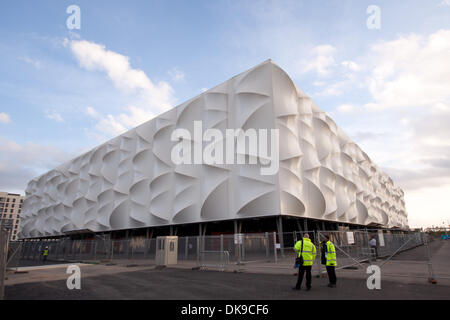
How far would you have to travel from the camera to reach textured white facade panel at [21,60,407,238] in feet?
94.7

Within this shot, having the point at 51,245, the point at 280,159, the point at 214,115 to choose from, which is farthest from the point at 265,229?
the point at 51,245

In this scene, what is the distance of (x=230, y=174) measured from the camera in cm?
3003

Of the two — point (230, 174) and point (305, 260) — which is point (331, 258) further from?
point (230, 174)

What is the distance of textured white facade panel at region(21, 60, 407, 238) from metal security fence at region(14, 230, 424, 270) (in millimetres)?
6080

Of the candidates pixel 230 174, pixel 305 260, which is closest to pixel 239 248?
pixel 305 260

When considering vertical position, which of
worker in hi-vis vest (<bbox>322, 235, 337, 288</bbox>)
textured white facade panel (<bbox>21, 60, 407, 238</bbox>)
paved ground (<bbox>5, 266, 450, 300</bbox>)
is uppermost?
textured white facade panel (<bbox>21, 60, 407, 238</bbox>)

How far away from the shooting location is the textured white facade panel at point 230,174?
28.9 m

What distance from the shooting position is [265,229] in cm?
3488

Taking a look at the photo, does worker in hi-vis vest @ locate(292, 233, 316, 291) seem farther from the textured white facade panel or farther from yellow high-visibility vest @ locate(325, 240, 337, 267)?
the textured white facade panel

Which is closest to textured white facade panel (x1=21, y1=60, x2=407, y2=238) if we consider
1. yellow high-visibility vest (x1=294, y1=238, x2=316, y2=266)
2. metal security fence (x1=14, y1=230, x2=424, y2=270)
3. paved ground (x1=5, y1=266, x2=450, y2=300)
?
metal security fence (x1=14, y1=230, x2=424, y2=270)

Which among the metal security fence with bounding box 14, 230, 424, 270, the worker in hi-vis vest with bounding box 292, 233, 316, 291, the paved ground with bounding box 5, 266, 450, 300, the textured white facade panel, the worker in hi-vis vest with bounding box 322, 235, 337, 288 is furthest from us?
the textured white facade panel

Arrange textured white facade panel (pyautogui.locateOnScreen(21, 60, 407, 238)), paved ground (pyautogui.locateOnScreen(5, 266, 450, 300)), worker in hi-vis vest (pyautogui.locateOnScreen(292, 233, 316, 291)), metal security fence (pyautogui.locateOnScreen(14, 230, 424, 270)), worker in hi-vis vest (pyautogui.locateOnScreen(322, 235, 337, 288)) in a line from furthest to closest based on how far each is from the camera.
A: textured white facade panel (pyautogui.locateOnScreen(21, 60, 407, 238)) < metal security fence (pyautogui.locateOnScreen(14, 230, 424, 270)) < worker in hi-vis vest (pyautogui.locateOnScreen(322, 235, 337, 288)) < worker in hi-vis vest (pyautogui.locateOnScreen(292, 233, 316, 291)) < paved ground (pyautogui.locateOnScreen(5, 266, 450, 300))
